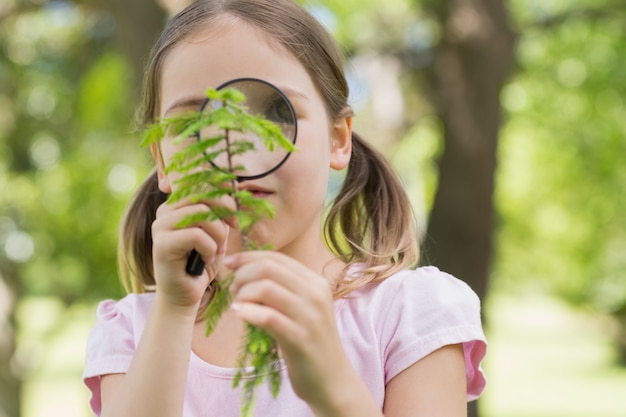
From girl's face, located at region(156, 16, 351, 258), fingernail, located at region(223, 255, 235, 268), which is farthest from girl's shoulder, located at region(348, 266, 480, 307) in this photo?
fingernail, located at region(223, 255, 235, 268)

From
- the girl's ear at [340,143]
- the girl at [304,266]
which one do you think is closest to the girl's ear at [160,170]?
the girl at [304,266]

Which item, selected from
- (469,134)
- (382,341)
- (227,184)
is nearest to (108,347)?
(382,341)

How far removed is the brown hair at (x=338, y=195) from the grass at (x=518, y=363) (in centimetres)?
790

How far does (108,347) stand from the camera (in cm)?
294

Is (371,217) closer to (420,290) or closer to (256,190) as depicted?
(420,290)

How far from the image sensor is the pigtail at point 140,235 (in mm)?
3256

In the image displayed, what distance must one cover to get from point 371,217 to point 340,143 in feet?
1.07

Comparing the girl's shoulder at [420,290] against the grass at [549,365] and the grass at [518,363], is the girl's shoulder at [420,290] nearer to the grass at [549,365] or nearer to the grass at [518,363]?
the grass at [518,363]

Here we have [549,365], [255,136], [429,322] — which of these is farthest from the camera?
[549,365]

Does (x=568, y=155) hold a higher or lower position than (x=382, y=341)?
higher

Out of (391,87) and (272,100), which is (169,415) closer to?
(272,100)

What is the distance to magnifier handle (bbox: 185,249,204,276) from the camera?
2141mm

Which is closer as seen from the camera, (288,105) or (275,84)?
(288,105)

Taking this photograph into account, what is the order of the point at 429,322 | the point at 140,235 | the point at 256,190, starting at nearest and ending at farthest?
the point at 256,190 < the point at 429,322 < the point at 140,235
